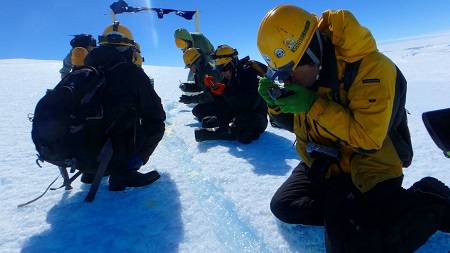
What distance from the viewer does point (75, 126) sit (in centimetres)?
229

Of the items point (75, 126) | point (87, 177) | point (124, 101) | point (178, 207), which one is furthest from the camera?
point (87, 177)

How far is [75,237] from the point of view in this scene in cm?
207

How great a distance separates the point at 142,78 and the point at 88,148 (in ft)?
2.60

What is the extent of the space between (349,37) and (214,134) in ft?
9.50

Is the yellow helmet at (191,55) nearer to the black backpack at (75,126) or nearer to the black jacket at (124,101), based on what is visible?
the black jacket at (124,101)

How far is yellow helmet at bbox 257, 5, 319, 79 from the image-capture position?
5.96 feet

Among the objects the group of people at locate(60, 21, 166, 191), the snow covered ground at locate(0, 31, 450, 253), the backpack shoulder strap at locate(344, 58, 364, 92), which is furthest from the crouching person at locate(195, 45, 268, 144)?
the backpack shoulder strap at locate(344, 58, 364, 92)

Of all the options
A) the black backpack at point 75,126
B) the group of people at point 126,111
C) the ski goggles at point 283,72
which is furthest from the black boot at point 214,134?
the ski goggles at point 283,72

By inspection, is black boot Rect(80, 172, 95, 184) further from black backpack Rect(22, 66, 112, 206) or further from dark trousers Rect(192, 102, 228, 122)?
dark trousers Rect(192, 102, 228, 122)

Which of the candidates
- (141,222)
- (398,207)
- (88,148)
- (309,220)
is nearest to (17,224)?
(88,148)

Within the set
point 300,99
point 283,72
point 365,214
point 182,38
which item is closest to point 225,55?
point 283,72

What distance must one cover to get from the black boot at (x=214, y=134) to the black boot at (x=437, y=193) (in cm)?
279

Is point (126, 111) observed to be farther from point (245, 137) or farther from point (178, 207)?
point (245, 137)

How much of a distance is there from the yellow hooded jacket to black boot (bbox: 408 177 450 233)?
0.15 meters
